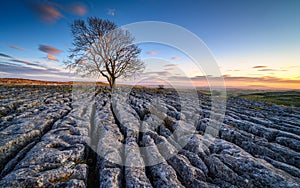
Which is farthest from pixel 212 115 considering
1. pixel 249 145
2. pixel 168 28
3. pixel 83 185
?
pixel 83 185

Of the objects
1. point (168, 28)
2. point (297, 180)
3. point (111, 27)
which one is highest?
point (111, 27)

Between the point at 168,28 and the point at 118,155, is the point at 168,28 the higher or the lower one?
the higher one

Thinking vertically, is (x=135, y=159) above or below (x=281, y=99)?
above

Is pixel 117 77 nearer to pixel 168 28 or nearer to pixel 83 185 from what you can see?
pixel 168 28

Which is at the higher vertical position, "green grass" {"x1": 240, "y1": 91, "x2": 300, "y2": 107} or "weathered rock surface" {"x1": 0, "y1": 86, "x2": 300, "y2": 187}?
"weathered rock surface" {"x1": 0, "y1": 86, "x2": 300, "y2": 187}

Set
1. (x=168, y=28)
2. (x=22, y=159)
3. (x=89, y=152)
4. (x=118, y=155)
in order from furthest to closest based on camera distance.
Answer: (x=168, y=28)
(x=89, y=152)
(x=118, y=155)
(x=22, y=159)

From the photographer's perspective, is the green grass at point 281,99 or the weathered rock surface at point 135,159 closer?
the weathered rock surface at point 135,159

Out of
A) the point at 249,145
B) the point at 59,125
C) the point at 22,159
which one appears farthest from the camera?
the point at 59,125

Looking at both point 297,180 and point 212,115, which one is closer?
point 297,180

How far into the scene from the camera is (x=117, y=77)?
43594 millimetres

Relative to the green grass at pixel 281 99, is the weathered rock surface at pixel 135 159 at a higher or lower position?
higher

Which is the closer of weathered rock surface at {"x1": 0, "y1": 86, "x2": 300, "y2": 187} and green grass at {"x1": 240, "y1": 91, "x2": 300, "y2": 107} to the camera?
weathered rock surface at {"x1": 0, "y1": 86, "x2": 300, "y2": 187}

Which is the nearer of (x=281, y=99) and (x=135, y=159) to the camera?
(x=135, y=159)

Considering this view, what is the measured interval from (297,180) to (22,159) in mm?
11105
